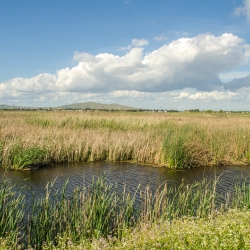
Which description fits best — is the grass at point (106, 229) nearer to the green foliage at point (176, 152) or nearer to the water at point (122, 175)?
the water at point (122, 175)

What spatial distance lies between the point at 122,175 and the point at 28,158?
4.20m

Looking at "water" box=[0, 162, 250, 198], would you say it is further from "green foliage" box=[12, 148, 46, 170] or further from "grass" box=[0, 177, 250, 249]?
"grass" box=[0, 177, 250, 249]

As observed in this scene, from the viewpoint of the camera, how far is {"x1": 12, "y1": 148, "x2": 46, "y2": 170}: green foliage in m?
12.2

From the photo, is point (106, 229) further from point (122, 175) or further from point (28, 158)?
point (28, 158)

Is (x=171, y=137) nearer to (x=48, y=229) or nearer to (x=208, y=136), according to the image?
(x=208, y=136)

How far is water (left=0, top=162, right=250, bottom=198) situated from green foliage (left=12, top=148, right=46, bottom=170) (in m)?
0.39

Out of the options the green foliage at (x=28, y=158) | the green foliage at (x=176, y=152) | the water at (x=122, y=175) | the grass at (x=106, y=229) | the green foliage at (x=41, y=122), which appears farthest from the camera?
the green foliage at (x=41, y=122)

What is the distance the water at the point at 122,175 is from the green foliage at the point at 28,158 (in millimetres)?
385

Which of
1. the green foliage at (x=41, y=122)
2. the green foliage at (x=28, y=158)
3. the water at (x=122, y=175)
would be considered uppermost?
the green foliage at (x=41, y=122)

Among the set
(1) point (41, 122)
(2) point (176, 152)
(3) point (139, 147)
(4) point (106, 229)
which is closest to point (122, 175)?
(2) point (176, 152)

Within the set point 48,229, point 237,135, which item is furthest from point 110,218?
point 237,135

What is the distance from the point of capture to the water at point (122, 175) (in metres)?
10.1

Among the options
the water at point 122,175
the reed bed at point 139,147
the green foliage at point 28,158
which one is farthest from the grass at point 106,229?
the reed bed at point 139,147

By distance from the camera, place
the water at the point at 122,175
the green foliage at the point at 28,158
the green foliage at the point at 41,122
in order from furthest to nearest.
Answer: the green foliage at the point at 41,122, the green foliage at the point at 28,158, the water at the point at 122,175
